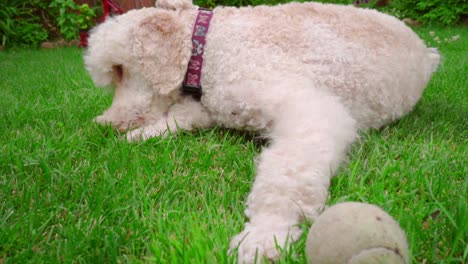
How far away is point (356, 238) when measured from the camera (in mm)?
935

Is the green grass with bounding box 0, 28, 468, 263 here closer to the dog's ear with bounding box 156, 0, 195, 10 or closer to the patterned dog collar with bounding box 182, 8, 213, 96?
the patterned dog collar with bounding box 182, 8, 213, 96

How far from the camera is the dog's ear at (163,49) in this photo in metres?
2.24

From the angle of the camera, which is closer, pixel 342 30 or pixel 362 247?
pixel 362 247

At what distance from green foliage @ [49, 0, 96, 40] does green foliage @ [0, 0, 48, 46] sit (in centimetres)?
38

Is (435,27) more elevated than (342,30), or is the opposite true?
(342,30)

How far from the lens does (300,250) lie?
1181 millimetres

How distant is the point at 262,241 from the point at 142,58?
141cm

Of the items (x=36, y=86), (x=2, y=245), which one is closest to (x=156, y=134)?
(x=2, y=245)

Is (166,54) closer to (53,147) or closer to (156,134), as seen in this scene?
(156,134)

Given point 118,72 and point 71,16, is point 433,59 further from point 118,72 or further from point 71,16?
point 71,16

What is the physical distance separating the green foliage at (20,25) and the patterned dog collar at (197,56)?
19.8 ft

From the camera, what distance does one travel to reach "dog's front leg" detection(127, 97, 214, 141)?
2.28m

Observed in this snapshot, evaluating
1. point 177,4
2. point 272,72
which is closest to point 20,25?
point 177,4

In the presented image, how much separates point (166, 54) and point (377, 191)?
1.30 m
